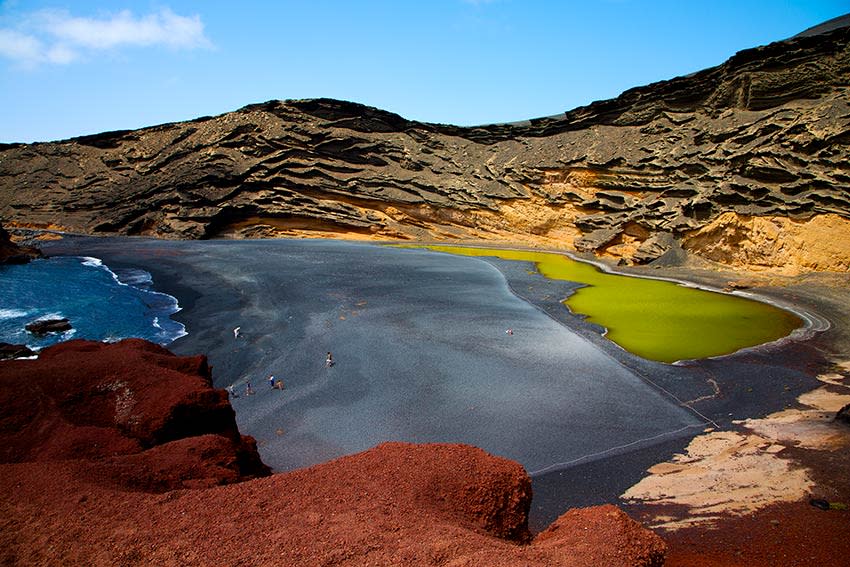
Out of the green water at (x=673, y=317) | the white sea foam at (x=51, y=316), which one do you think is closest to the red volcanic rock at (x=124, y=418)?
the green water at (x=673, y=317)

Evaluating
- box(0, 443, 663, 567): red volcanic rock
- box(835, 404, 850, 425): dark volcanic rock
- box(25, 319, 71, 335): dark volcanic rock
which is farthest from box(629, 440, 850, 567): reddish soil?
box(25, 319, 71, 335): dark volcanic rock

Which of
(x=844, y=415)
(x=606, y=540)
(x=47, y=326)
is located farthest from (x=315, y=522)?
(x=47, y=326)

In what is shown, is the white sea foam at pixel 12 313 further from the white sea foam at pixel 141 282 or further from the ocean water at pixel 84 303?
the white sea foam at pixel 141 282

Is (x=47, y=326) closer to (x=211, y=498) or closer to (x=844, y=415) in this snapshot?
(x=211, y=498)

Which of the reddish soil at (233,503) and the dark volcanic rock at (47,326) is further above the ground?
the reddish soil at (233,503)

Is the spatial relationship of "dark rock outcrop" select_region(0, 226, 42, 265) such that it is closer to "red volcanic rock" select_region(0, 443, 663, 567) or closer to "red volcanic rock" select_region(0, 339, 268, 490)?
"red volcanic rock" select_region(0, 339, 268, 490)
